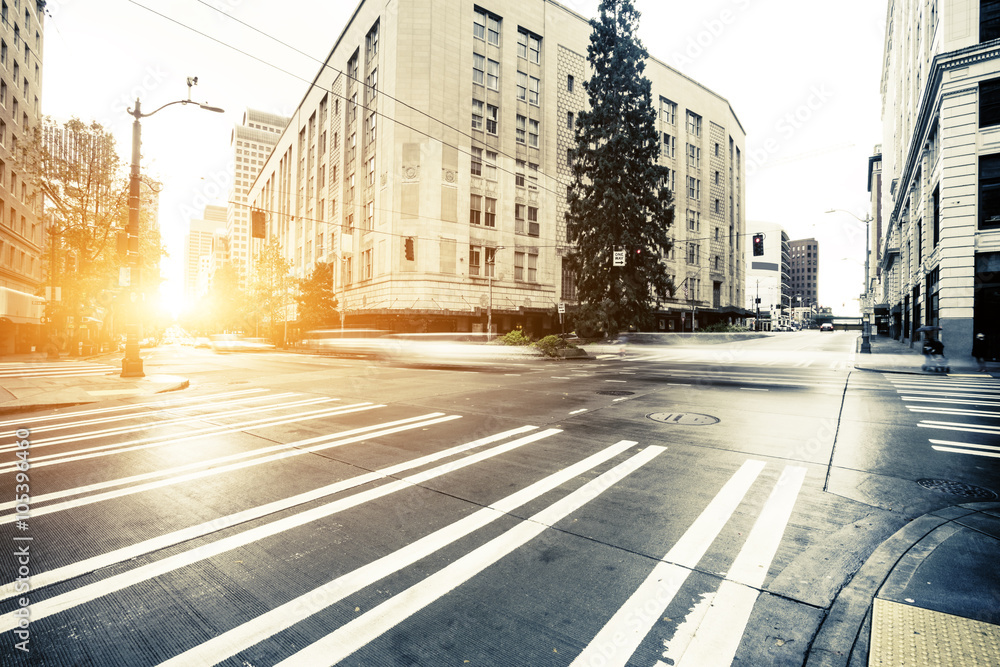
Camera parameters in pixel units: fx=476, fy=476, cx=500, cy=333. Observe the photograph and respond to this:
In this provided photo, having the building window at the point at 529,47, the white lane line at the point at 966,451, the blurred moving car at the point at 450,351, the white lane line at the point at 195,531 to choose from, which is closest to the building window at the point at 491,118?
the building window at the point at 529,47

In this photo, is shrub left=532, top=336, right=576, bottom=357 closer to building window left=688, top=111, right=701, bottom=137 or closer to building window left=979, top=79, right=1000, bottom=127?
building window left=979, top=79, right=1000, bottom=127

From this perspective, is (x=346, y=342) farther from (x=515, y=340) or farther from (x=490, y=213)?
(x=515, y=340)

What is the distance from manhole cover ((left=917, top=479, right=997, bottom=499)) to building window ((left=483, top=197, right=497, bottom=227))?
130ft

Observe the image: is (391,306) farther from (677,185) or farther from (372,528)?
(677,185)

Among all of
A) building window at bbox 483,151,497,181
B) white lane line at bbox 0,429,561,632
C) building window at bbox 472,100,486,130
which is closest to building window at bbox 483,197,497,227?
building window at bbox 483,151,497,181

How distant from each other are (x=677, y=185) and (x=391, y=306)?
44665 mm

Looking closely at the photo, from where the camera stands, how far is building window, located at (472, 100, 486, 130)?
42.2 m

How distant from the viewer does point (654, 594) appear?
9.88 ft

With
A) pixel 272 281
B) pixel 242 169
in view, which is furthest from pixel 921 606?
pixel 242 169

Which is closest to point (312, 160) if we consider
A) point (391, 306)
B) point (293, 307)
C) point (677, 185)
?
point (293, 307)

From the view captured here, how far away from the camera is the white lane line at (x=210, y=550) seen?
2.88 metres

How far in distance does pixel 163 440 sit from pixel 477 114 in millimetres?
41102

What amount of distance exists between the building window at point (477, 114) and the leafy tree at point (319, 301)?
20785 millimetres

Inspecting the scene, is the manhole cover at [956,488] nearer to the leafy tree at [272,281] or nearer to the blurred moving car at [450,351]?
the blurred moving car at [450,351]
